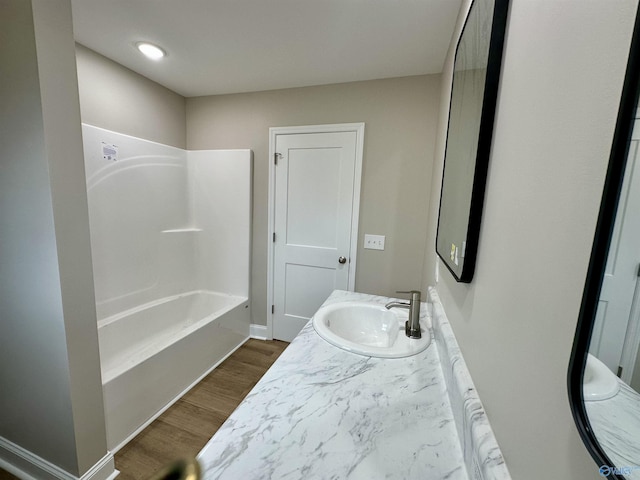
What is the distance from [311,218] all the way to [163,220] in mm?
1415

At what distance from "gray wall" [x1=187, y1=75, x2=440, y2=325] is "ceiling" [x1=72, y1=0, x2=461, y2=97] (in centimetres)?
14

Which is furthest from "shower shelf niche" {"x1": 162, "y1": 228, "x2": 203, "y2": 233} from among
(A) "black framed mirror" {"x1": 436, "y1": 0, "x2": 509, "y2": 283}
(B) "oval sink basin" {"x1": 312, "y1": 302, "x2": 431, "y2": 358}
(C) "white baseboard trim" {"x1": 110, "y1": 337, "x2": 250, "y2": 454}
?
(A) "black framed mirror" {"x1": 436, "y1": 0, "x2": 509, "y2": 283}

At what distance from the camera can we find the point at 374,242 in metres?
2.37

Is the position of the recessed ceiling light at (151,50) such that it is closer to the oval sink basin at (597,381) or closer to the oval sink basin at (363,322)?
the oval sink basin at (363,322)

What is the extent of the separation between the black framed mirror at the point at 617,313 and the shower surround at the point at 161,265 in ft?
6.48

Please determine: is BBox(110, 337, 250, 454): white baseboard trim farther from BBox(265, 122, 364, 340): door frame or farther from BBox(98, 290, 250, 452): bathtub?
BBox(265, 122, 364, 340): door frame

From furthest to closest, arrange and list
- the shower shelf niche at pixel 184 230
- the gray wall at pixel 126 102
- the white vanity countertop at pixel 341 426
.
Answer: the shower shelf niche at pixel 184 230
the gray wall at pixel 126 102
the white vanity countertop at pixel 341 426

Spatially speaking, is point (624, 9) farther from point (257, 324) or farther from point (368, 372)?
point (257, 324)

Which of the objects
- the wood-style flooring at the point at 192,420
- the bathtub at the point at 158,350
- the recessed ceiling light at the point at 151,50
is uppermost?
the recessed ceiling light at the point at 151,50

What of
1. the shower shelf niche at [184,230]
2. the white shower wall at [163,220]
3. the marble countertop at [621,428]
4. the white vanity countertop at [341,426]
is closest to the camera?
the marble countertop at [621,428]

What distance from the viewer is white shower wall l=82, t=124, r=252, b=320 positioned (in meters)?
2.07

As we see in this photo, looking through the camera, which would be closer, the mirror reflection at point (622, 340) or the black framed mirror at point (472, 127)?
the mirror reflection at point (622, 340)

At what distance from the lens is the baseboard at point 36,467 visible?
4.29ft

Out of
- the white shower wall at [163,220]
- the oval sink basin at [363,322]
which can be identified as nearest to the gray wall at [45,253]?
the white shower wall at [163,220]
